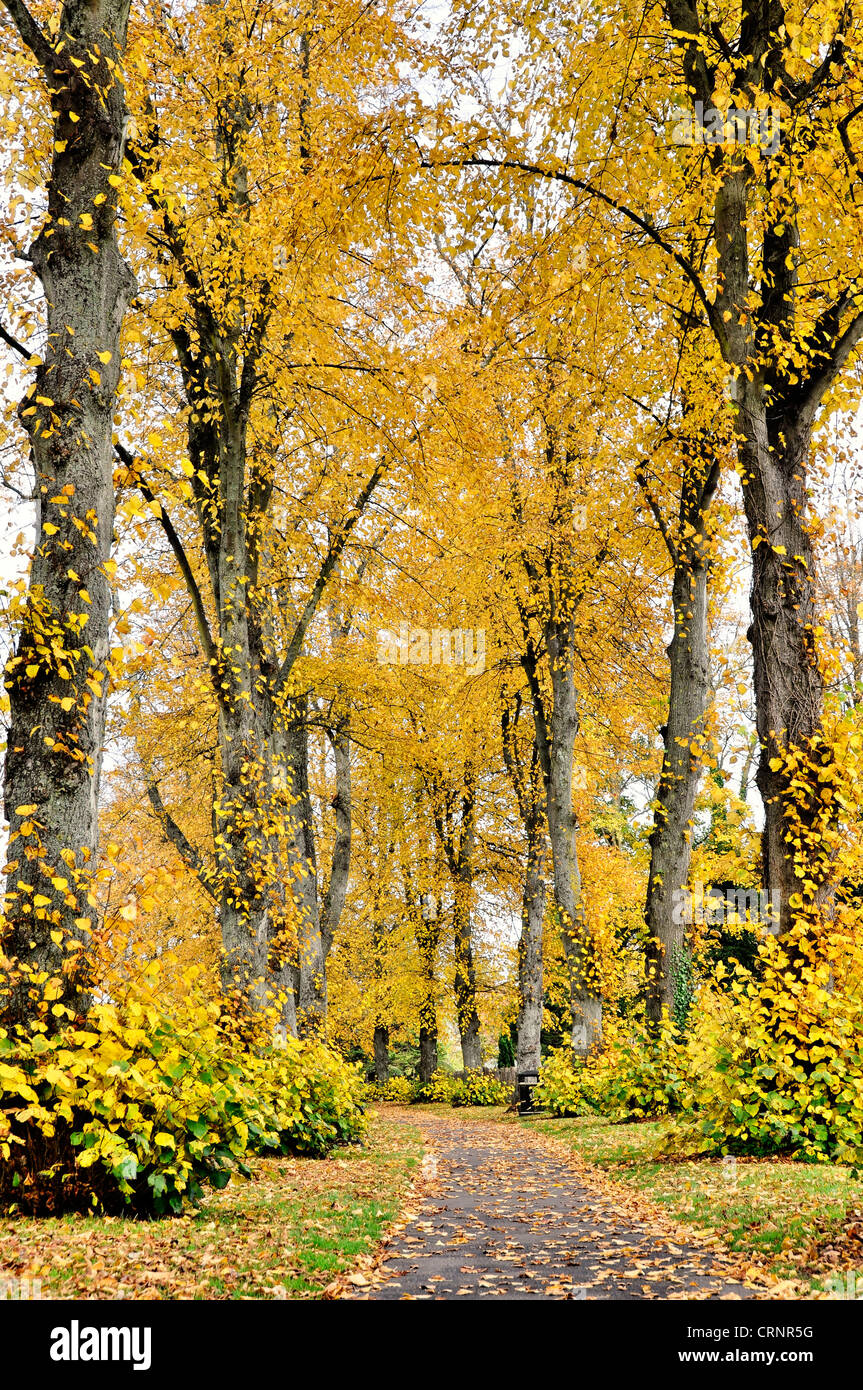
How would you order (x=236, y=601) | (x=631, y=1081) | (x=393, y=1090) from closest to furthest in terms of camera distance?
(x=236, y=601) < (x=631, y=1081) < (x=393, y=1090)

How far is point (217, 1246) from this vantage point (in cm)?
446

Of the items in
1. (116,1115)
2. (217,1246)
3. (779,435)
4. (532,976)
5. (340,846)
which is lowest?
(532,976)

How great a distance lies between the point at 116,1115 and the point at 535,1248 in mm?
2685

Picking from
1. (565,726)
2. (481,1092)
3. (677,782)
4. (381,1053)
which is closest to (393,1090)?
(381,1053)

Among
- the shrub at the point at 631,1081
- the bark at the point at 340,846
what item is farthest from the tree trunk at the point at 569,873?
the bark at the point at 340,846

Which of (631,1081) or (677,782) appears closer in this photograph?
(631,1081)

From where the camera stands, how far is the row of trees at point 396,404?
17.6 feet

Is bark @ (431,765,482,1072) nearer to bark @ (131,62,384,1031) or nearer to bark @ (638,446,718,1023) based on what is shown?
bark @ (638,446,718,1023)

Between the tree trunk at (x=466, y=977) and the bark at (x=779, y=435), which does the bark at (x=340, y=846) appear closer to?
the tree trunk at (x=466, y=977)

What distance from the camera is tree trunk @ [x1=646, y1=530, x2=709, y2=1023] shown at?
1126 cm

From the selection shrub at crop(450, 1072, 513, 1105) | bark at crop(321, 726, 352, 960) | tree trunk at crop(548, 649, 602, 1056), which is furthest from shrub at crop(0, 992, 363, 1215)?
shrub at crop(450, 1072, 513, 1105)

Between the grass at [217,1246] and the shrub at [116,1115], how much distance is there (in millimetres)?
158

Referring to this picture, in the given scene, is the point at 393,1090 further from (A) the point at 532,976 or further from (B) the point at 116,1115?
(B) the point at 116,1115

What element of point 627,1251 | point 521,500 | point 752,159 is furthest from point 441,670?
point 627,1251
